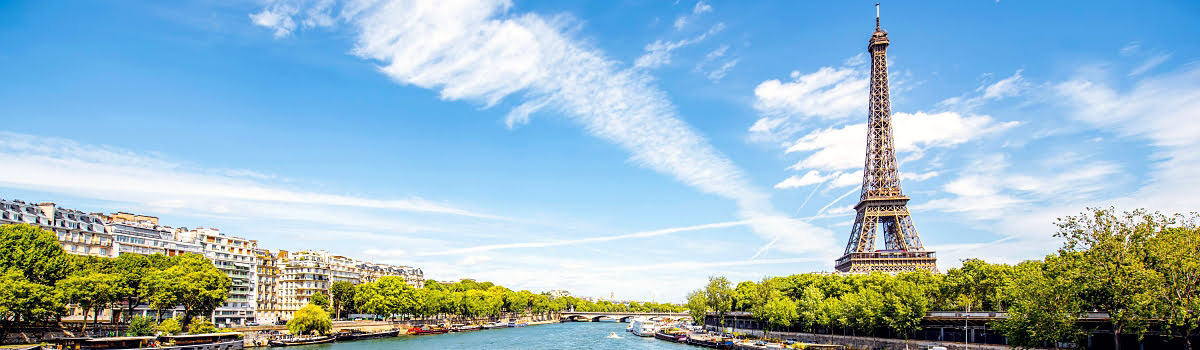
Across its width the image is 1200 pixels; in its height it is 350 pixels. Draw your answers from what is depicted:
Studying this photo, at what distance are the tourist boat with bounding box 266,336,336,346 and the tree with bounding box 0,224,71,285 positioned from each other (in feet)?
74.3

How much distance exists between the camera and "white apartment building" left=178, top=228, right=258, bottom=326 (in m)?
105

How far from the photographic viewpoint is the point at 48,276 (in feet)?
231

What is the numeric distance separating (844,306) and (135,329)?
73940 millimetres

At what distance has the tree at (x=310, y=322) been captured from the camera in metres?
92.6

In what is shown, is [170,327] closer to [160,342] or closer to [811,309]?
[160,342]

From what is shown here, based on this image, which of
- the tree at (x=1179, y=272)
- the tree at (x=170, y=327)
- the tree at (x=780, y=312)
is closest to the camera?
the tree at (x=1179, y=272)

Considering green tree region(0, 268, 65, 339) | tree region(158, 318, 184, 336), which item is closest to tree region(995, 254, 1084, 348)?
tree region(158, 318, 184, 336)

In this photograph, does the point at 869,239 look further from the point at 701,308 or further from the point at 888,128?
the point at 701,308

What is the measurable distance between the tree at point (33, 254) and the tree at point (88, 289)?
2.02 m

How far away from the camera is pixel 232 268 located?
109m

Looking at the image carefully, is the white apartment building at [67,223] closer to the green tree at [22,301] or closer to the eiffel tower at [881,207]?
the green tree at [22,301]

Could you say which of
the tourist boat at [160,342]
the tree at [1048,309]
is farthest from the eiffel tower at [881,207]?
the tourist boat at [160,342]

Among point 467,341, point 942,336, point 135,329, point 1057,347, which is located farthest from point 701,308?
point 135,329

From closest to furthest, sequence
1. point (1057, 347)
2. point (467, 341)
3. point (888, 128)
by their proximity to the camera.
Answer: point (1057, 347) < point (467, 341) < point (888, 128)
